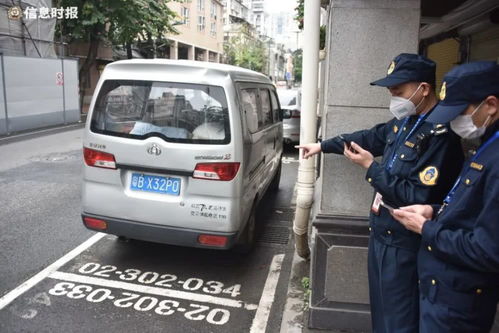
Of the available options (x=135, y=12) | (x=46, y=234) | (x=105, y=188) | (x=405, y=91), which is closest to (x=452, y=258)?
(x=405, y=91)

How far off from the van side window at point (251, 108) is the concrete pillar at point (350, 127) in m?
1.38

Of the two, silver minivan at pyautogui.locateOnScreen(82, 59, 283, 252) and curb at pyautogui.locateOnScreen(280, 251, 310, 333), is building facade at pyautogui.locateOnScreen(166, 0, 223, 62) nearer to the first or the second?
silver minivan at pyautogui.locateOnScreen(82, 59, 283, 252)

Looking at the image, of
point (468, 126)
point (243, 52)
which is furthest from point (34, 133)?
point (243, 52)

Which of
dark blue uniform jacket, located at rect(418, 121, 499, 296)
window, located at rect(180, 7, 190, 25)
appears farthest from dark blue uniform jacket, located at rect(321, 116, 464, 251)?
window, located at rect(180, 7, 190, 25)

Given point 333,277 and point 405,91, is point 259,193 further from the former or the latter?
point 405,91

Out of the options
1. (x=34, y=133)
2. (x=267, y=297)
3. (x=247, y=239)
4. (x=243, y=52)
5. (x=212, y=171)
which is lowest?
(x=267, y=297)

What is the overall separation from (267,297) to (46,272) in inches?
86.1

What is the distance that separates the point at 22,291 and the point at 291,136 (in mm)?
8240

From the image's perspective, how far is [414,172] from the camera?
2309mm

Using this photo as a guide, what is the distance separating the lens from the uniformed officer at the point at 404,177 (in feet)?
7.48

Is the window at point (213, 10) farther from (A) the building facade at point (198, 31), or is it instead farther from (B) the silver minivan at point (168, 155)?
(B) the silver minivan at point (168, 155)

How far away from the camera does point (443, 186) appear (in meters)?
2.29

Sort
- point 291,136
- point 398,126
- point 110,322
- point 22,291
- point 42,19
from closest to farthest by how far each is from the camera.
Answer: point 398,126 → point 110,322 → point 22,291 → point 291,136 → point 42,19

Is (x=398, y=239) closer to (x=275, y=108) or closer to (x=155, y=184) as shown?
(x=155, y=184)
